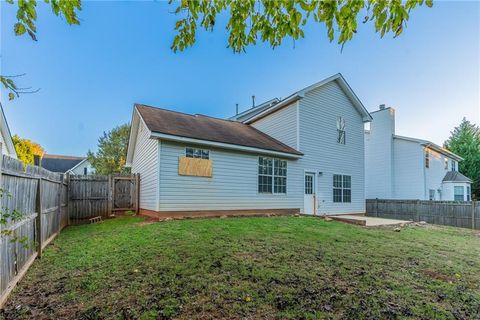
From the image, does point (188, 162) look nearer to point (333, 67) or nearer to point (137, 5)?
point (137, 5)

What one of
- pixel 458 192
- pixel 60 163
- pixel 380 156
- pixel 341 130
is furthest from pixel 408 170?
pixel 60 163

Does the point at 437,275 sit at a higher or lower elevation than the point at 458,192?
lower

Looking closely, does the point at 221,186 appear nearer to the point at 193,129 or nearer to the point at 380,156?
the point at 193,129

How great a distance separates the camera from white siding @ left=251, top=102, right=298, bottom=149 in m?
13.7

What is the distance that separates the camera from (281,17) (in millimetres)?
3150

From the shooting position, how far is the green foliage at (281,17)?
8.89 feet

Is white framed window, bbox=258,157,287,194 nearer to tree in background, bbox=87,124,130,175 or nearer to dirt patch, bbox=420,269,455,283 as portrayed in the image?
dirt patch, bbox=420,269,455,283

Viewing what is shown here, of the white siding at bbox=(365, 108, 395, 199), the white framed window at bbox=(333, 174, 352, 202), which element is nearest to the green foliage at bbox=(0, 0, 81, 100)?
the white framed window at bbox=(333, 174, 352, 202)

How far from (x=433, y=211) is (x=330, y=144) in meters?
7.05

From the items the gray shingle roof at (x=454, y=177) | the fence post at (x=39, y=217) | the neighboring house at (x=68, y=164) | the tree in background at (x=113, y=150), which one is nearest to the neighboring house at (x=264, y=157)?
the fence post at (x=39, y=217)

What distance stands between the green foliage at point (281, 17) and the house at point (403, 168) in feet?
66.1

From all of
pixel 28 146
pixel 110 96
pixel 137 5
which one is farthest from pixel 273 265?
pixel 28 146

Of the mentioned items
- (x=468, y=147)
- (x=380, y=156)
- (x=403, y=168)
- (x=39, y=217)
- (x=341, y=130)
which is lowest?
(x=39, y=217)

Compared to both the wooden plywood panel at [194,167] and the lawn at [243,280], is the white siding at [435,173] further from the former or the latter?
the wooden plywood panel at [194,167]
